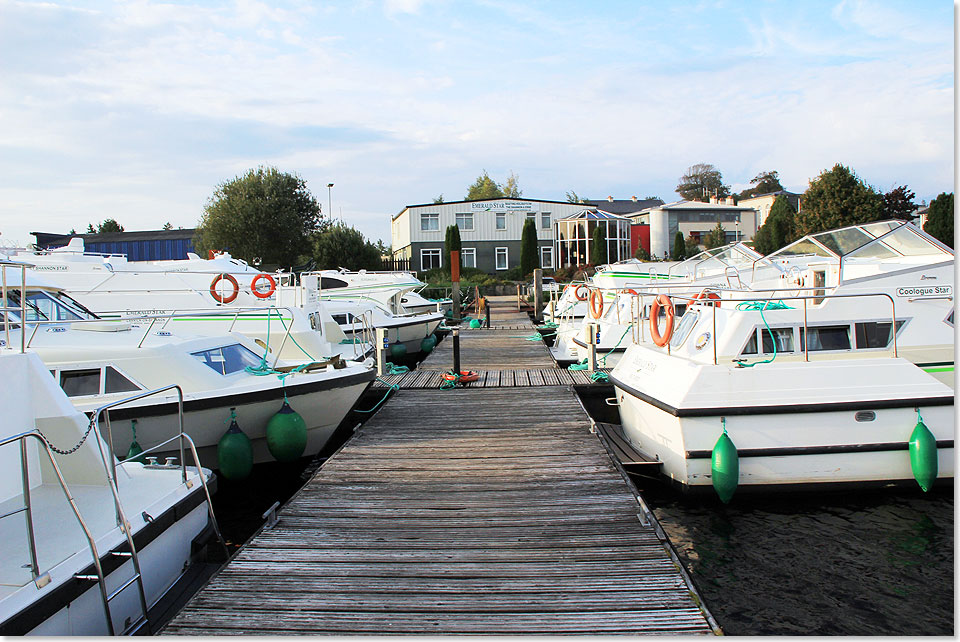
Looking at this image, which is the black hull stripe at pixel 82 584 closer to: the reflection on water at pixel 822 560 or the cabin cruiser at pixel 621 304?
the reflection on water at pixel 822 560

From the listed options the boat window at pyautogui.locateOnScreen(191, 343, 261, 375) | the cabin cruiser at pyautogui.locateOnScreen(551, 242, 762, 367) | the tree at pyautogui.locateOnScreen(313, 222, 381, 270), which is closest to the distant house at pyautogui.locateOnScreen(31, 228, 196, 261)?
the tree at pyautogui.locateOnScreen(313, 222, 381, 270)

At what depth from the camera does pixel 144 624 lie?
489 cm

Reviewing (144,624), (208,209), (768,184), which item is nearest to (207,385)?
(144,624)

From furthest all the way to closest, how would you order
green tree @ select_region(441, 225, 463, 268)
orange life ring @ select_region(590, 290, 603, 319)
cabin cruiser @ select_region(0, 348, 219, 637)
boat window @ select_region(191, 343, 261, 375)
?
green tree @ select_region(441, 225, 463, 268) → orange life ring @ select_region(590, 290, 603, 319) → boat window @ select_region(191, 343, 261, 375) → cabin cruiser @ select_region(0, 348, 219, 637)

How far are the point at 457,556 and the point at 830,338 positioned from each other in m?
5.93

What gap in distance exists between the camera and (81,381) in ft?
27.9

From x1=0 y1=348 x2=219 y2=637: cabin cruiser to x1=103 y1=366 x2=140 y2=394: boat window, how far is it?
266 cm

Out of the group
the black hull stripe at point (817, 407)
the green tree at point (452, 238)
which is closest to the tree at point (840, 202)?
the green tree at point (452, 238)

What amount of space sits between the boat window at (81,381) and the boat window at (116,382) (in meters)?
0.10

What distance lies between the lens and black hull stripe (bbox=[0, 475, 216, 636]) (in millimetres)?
3832

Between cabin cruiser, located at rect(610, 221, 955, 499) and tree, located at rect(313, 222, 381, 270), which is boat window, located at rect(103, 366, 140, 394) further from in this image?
tree, located at rect(313, 222, 381, 270)

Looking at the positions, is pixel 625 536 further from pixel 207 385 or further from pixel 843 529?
pixel 207 385

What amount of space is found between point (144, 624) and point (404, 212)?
152 ft

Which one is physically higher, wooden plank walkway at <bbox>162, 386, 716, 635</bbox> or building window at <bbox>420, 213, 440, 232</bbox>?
building window at <bbox>420, 213, 440, 232</bbox>
